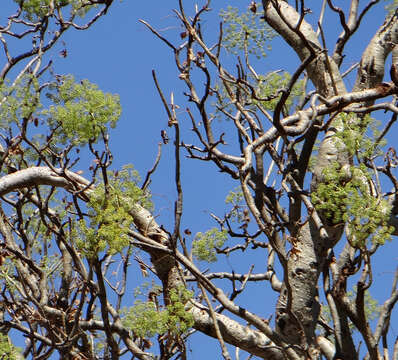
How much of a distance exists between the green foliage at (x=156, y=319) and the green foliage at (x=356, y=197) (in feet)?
4.90

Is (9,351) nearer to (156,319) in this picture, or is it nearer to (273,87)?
(156,319)

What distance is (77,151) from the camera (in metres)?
6.13

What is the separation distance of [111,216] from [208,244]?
168 cm

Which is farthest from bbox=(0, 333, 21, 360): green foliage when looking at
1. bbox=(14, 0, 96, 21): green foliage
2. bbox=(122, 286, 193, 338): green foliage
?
bbox=(14, 0, 96, 21): green foliage

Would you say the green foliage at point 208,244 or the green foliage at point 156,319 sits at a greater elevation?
the green foliage at point 208,244

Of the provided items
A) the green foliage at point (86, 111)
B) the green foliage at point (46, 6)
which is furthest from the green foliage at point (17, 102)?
the green foliage at point (46, 6)

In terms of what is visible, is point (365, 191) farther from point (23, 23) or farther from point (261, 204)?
point (23, 23)

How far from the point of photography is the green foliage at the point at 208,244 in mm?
6992

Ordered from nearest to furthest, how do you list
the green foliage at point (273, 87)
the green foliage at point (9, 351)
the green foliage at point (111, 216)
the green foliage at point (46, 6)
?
1. the green foliage at point (111, 216)
2. the green foliage at point (9, 351)
3. the green foliage at point (273, 87)
4. the green foliage at point (46, 6)

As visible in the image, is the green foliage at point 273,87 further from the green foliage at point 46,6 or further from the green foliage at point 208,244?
the green foliage at point 46,6

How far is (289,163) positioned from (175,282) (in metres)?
1.63

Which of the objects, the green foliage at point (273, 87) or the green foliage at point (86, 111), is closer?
the green foliage at point (86, 111)

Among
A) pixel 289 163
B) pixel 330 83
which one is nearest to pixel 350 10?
pixel 330 83

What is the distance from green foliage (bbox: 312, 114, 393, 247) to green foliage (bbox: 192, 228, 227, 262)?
3.41 ft
